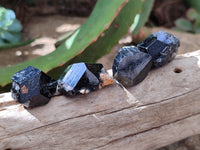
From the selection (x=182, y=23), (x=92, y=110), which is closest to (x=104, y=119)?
(x=92, y=110)

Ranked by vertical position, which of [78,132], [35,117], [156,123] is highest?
[35,117]

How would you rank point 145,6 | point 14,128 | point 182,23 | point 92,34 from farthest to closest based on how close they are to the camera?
point 182,23 → point 145,6 → point 92,34 → point 14,128

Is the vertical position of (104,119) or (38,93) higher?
(38,93)

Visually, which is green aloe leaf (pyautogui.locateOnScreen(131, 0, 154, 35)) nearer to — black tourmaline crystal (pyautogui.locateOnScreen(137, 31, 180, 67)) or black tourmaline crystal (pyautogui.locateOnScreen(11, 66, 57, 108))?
black tourmaline crystal (pyautogui.locateOnScreen(137, 31, 180, 67))

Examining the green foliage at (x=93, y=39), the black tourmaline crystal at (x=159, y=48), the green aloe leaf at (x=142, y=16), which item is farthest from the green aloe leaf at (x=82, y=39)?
the green aloe leaf at (x=142, y=16)

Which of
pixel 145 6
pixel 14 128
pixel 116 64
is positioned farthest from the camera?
pixel 145 6

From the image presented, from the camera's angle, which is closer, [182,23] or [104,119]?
[104,119]

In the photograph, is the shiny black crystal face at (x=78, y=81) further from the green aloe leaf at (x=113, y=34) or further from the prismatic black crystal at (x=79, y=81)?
the green aloe leaf at (x=113, y=34)

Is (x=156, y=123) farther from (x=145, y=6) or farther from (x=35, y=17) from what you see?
(x=35, y=17)
